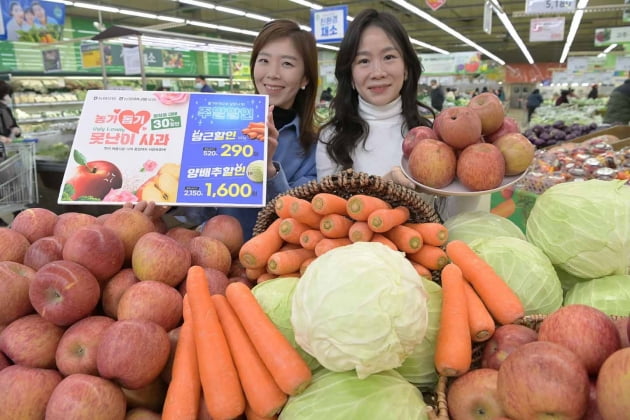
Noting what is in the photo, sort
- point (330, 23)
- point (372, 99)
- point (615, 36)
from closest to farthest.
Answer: point (372, 99)
point (330, 23)
point (615, 36)

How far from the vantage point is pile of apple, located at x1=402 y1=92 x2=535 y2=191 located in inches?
58.2

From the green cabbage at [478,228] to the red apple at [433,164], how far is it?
0.18m

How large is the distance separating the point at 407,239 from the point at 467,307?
0.93 feet

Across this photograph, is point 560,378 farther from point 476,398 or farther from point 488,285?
point 488,285

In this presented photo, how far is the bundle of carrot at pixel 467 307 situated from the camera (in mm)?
1008

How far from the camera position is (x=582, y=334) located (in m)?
0.89

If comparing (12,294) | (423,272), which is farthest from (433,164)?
(12,294)

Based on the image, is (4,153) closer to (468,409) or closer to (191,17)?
(468,409)

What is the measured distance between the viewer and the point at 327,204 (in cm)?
137

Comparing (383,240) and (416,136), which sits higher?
(416,136)

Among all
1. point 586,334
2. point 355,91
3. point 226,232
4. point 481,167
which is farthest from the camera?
point 355,91

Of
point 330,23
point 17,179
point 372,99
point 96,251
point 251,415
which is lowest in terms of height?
point 251,415

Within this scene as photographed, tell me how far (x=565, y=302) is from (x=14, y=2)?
8272mm

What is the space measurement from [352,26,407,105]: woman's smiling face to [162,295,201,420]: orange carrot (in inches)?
59.6
